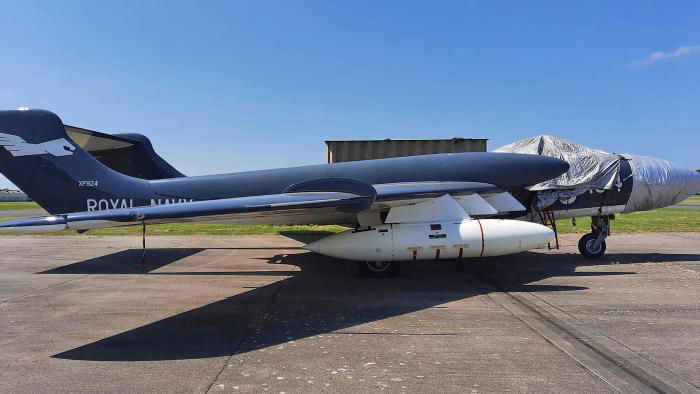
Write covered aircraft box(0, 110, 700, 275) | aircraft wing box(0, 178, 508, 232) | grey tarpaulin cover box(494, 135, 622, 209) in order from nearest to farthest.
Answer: aircraft wing box(0, 178, 508, 232), covered aircraft box(0, 110, 700, 275), grey tarpaulin cover box(494, 135, 622, 209)

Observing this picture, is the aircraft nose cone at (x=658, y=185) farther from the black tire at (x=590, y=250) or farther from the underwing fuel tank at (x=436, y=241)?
the underwing fuel tank at (x=436, y=241)

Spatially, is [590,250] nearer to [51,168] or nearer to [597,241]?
[597,241]

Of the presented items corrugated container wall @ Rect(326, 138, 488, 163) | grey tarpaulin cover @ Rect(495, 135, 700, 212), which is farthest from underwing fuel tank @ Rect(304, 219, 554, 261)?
corrugated container wall @ Rect(326, 138, 488, 163)

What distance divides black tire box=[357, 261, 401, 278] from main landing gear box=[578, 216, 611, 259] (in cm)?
569

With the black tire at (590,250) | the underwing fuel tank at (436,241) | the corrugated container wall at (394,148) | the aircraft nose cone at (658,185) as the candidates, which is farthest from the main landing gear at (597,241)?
the corrugated container wall at (394,148)

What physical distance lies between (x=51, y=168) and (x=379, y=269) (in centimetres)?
757

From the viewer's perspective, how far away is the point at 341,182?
26.1 feet

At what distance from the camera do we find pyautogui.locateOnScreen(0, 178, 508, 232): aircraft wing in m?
5.15

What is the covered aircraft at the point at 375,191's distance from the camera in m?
7.46

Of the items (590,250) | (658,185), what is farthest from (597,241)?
(658,185)

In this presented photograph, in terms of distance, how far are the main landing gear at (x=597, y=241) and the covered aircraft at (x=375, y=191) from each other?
36 mm

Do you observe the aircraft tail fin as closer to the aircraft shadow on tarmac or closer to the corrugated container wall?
the aircraft shadow on tarmac

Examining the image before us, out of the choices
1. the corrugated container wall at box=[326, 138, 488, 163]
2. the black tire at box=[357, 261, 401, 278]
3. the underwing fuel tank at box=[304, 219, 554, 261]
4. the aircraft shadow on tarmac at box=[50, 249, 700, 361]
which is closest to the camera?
the aircraft shadow on tarmac at box=[50, 249, 700, 361]

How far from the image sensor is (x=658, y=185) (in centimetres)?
1038
